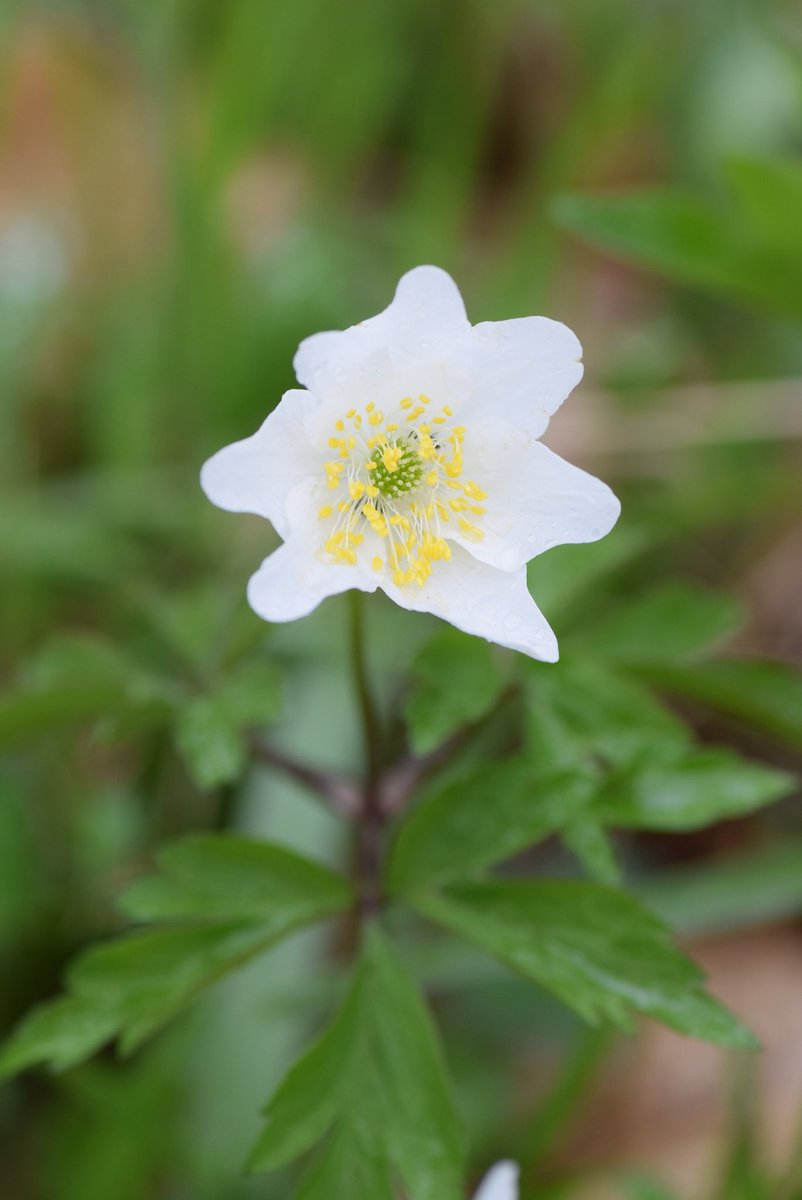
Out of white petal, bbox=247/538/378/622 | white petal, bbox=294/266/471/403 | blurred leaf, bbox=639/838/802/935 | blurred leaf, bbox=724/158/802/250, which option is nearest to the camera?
white petal, bbox=247/538/378/622

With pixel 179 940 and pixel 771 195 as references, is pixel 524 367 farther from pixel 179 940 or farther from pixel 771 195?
pixel 771 195

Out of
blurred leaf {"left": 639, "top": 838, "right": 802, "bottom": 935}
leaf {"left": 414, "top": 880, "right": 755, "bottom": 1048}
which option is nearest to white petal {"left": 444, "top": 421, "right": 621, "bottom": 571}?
leaf {"left": 414, "top": 880, "right": 755, "bottom": 1048}

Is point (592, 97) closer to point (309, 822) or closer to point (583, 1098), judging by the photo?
point (309, 822)

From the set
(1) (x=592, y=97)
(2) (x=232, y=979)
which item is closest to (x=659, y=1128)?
(2) (x=232, y=979)

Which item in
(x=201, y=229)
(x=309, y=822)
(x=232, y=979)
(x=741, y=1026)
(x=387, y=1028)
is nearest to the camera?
(x=741, y=1026)

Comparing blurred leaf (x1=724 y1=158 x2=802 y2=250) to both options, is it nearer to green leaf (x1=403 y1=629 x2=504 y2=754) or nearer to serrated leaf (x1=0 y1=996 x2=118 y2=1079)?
green leaf (x1=403 y1=629 x2=504 y2=754)

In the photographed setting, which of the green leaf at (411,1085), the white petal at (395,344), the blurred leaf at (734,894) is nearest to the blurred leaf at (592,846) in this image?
the green leaf at (411,1085)
